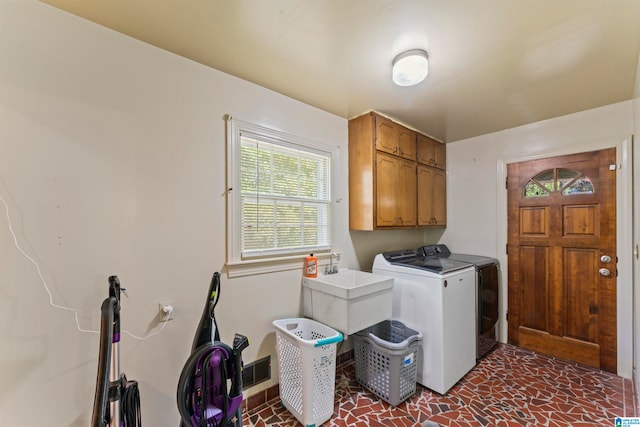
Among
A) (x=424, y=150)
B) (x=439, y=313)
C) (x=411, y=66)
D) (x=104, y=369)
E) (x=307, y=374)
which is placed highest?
(x=411, y=66)

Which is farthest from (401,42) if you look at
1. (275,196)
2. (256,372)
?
(256,372)

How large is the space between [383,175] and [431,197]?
38.3 inches

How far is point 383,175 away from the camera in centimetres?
259

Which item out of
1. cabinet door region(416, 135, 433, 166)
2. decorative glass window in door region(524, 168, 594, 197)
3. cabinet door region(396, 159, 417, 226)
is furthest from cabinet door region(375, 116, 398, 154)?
decorative glass window in door region(524, 168, 594, 197)

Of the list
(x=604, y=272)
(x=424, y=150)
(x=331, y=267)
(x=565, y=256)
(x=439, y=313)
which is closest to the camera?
(x=439, y=313)

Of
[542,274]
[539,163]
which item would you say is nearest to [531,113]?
[539,163]

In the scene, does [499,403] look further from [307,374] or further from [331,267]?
[331,267]

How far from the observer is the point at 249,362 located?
1.97 meters

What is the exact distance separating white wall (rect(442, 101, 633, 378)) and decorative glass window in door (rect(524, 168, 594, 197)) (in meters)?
0.19

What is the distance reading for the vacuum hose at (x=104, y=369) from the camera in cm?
95

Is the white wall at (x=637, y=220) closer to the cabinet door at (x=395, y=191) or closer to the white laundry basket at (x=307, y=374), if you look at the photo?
the cabinet door at (x=395, y=191)

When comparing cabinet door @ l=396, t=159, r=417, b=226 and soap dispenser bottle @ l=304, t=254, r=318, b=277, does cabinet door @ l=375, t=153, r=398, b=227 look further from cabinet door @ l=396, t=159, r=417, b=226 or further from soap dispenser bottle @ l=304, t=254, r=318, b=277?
soap dispenser bottle @ l=304, t=254, r=318, b=277

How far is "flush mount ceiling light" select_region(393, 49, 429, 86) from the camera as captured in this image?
1608mm

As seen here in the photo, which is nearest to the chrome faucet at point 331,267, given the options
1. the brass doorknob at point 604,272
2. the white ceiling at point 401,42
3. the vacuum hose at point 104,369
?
the white ceiling at point 401,42
